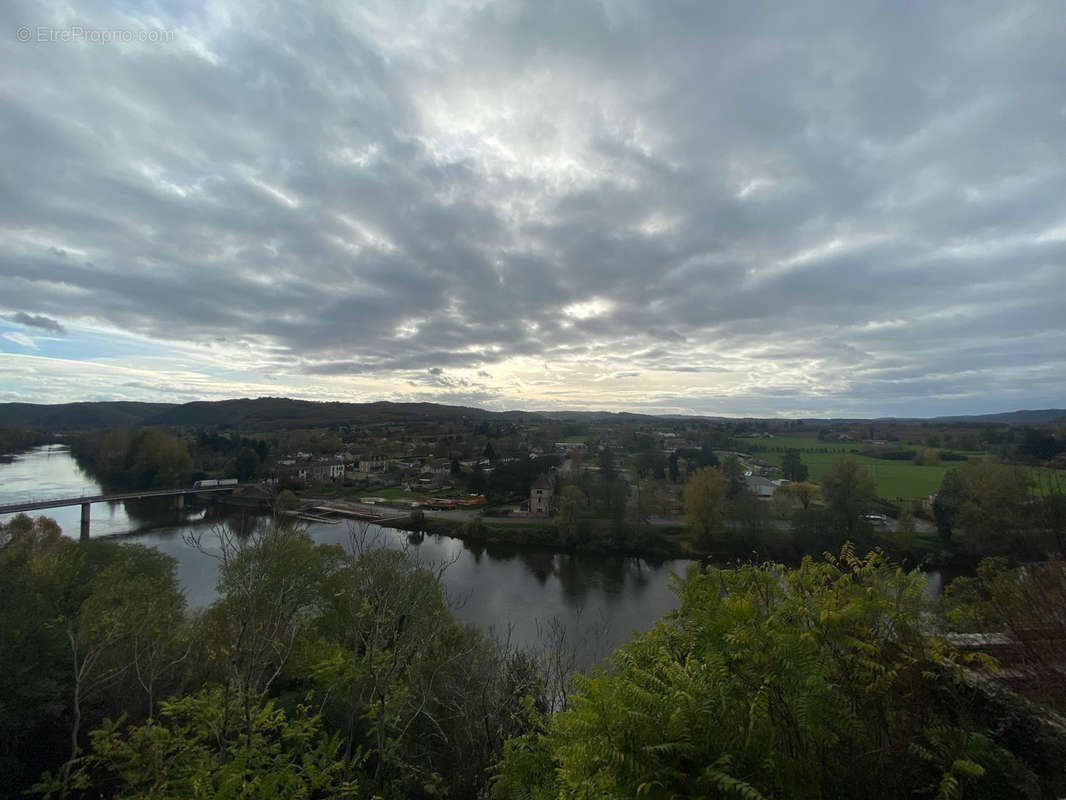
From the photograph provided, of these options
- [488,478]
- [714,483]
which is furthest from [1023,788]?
[488,478]

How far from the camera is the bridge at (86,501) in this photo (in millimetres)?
27034

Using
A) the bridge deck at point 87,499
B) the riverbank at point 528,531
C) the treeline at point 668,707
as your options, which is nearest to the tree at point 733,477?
the riverbank at point 528,531

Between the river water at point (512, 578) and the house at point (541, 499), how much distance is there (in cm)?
562

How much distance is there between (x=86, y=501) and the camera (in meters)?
29.2

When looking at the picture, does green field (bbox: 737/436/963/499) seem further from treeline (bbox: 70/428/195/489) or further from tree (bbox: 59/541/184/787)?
treeline (bbox: 70/428/195/489)

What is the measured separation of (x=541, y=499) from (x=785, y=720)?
30972 mm

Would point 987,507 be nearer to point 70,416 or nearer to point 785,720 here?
point 785,720

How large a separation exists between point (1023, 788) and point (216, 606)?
42.1ft

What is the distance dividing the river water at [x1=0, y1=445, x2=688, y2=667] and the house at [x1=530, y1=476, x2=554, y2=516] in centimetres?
562

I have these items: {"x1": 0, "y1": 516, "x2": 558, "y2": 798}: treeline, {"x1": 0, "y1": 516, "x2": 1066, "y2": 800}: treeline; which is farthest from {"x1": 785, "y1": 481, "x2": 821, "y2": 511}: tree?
{"x1": 0, "y1": 516, "x2": 558, "y2": 798}: treeline

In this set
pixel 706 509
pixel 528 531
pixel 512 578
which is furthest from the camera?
pixel 528 531

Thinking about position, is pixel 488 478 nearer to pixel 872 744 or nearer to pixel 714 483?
pixel 714 483

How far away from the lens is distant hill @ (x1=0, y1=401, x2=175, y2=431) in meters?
78.1

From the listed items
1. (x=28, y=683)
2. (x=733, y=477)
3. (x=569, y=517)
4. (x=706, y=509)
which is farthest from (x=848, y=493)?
(x=28, y=683)
